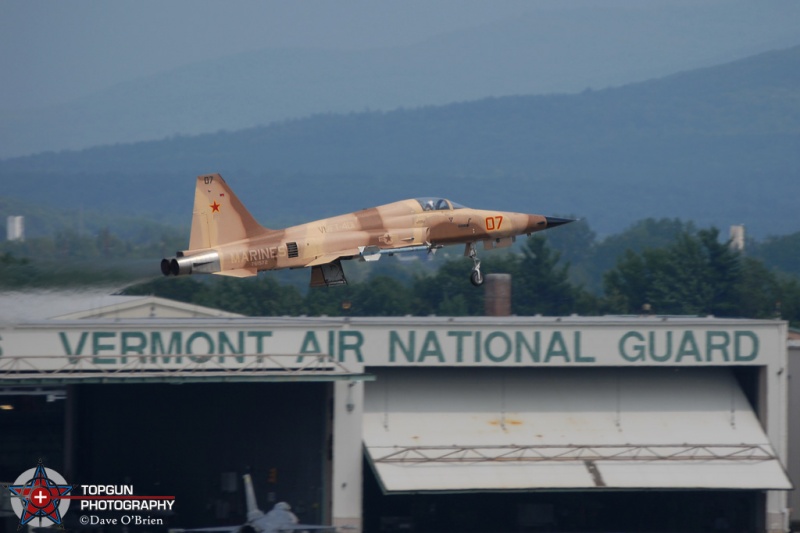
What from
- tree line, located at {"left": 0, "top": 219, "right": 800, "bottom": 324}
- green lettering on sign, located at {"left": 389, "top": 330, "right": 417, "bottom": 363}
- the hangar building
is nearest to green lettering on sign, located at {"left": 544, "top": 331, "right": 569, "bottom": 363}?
the hangar building

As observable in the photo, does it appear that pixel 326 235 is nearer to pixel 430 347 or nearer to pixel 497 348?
pixel 430 347

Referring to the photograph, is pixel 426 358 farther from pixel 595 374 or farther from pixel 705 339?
pixel 705 339

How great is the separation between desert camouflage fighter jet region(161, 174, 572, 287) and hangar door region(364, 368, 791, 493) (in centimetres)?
533

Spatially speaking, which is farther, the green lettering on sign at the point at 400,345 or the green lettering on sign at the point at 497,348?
the green lettering on sign at the point at 497,348

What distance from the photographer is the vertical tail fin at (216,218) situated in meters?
35.9

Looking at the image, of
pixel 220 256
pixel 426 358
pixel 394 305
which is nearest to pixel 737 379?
pixel 426 358

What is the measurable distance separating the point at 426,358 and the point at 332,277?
5.88 metres

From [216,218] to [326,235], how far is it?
3.72m

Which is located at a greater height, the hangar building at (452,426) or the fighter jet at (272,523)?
the hangar building at (452,426)

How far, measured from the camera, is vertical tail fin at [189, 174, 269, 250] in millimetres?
35906

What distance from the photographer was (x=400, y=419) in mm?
43531

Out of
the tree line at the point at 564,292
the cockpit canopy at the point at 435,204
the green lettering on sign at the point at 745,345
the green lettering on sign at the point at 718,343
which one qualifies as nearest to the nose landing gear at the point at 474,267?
the cockpit canopy at the point at 435,204

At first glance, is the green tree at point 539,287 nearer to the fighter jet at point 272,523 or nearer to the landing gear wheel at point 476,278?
the landing gear wheel at point 476,278

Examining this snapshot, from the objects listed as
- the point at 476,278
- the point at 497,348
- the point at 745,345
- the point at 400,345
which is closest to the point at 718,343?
the point at 745,345
